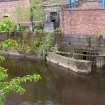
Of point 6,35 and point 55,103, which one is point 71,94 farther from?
point 6,35

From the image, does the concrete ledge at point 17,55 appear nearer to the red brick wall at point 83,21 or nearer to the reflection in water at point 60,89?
the red brick wall at point 83,21

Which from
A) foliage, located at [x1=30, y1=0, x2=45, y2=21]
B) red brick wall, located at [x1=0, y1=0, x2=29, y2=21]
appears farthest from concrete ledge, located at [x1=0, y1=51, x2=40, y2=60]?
red brick wall, located at [x1=0, y1=0, x2=29, y2=21]

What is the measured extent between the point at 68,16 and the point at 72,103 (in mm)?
13262

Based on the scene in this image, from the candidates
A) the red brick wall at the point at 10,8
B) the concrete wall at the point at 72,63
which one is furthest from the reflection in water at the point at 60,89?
the red brick wall at the point at 10,8

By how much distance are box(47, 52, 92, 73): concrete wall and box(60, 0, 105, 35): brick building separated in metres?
2.83

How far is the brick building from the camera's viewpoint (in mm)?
28031

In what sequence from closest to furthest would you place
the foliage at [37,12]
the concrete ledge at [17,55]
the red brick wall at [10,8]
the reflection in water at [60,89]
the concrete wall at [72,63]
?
the reflection in water at [60,89] → the concrete wall at [72,63] → the concrete ledge at [17,55] → the foliage at [37,12] → the red brick wall at [10,8]

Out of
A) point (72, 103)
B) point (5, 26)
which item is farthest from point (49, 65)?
point (5, 26)

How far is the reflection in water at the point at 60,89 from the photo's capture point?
18.1 m

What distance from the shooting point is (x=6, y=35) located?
35344 millimetres

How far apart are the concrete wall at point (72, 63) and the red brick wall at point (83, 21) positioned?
284 cm

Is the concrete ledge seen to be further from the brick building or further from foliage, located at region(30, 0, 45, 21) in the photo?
foliage, located at region(30, 0, 45, 21)

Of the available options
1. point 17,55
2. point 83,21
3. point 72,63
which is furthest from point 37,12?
point 72,63

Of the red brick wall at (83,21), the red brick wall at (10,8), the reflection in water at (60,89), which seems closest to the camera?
the reflection in water at (60,89)
